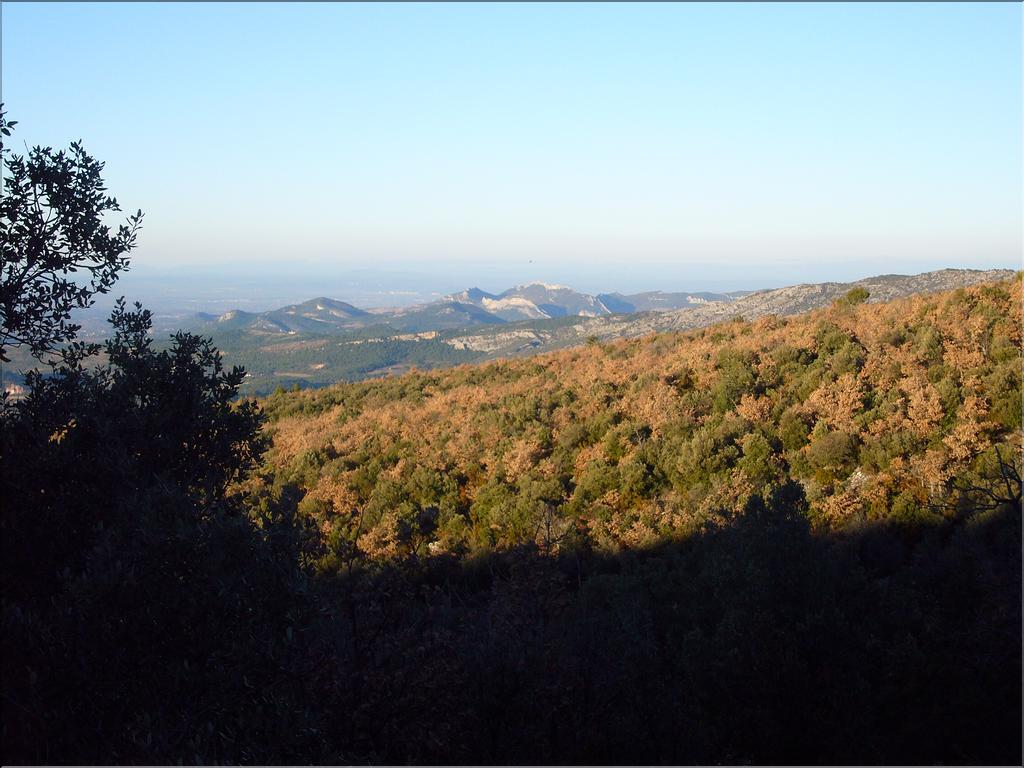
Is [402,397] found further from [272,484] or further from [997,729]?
[997,729]

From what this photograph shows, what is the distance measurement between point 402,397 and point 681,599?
1877 centimetres

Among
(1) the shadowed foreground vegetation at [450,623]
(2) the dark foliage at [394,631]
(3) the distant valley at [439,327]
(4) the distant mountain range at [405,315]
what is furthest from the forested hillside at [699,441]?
(4) the distant mountain range at [405,315]

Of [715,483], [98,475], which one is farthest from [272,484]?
[98,475]

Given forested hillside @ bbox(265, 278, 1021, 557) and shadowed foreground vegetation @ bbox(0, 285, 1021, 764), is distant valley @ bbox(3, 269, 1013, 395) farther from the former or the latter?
forested hillside @ bbox(265, 278, 1021, 557)

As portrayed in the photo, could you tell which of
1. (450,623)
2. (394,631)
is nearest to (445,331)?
(450,623)

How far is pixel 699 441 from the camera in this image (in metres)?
16.8

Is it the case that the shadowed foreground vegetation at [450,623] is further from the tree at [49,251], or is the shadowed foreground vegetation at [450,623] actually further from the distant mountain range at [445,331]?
the distant mountain range at [445,331]

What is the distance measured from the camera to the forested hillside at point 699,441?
14359 mm

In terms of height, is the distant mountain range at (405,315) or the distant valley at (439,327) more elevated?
the distant mountain range at (405,315)

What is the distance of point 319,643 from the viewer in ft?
19.8

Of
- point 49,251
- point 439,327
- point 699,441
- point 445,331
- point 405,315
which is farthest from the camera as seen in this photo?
point 405,315

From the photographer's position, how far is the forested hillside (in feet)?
47.1

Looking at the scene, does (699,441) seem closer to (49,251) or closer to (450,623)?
(450,623)

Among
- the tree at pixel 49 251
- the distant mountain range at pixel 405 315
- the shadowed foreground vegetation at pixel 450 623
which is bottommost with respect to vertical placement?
the shadowed foreground vegetation at pixel 450 623
